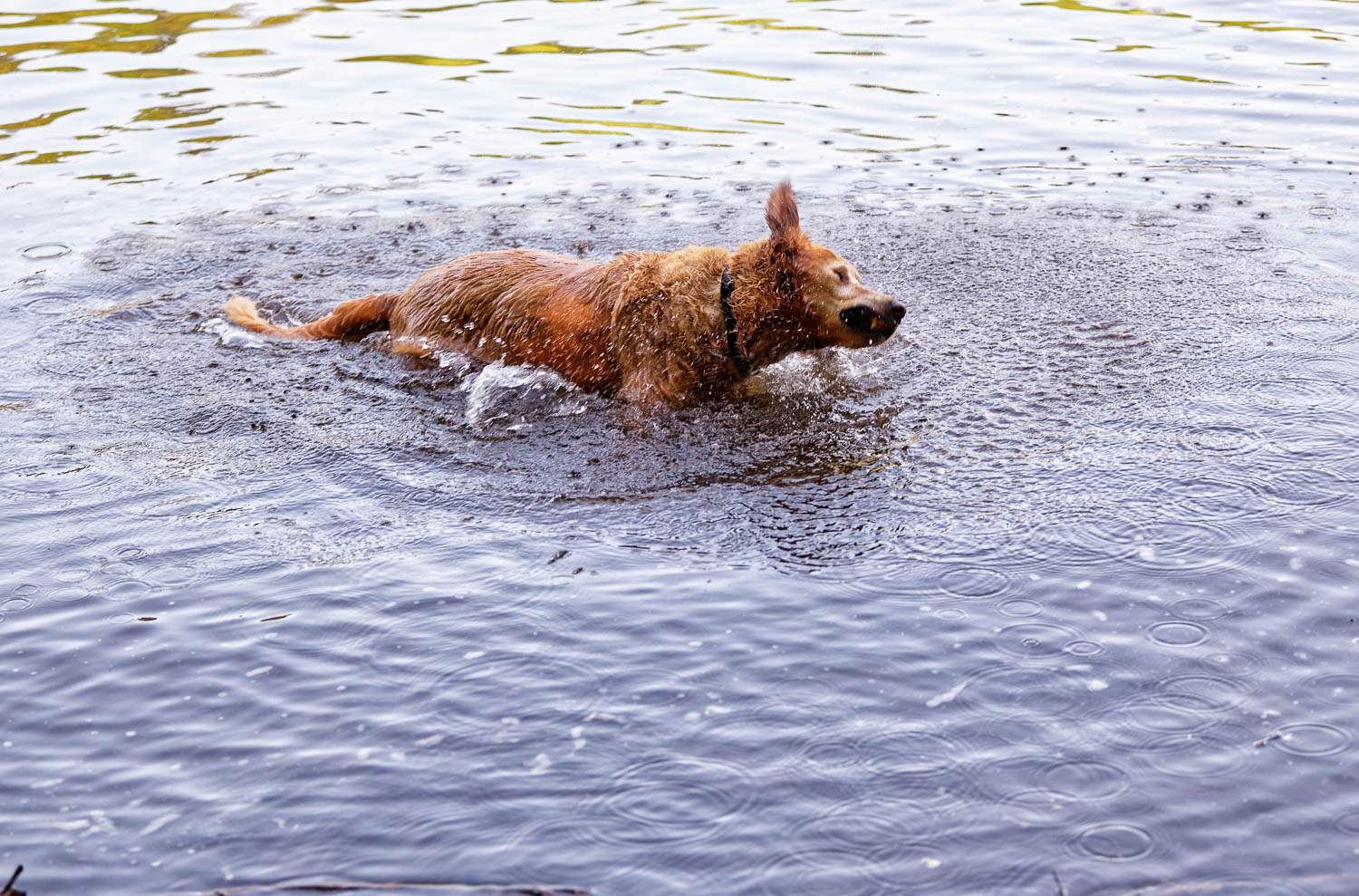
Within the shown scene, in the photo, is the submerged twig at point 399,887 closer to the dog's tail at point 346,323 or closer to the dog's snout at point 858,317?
the dog's snout at point 858,317

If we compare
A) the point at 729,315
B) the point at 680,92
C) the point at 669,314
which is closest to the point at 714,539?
the point at 729,315

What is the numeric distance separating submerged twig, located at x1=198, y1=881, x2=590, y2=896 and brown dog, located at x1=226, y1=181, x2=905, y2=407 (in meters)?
4.25

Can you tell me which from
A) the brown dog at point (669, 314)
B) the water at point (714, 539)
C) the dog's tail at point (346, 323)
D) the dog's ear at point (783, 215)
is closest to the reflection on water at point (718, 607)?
the water at point (714, 539)

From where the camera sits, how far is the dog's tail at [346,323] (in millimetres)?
9477

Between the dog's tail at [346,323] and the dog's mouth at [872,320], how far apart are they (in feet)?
10.2

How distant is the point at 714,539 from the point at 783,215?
2353 mm

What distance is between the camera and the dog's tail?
373 inches

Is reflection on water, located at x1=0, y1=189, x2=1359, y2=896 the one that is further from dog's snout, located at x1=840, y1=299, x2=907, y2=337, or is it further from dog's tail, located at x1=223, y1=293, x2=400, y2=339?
dog's snout, located at x1=840, y1=299, x2=907, y2=337

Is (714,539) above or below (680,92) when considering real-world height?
Result: below

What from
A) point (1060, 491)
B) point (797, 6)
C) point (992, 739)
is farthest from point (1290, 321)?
point (797, 6)

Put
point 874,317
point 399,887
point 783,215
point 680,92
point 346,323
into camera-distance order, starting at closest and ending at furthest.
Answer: point 399,887
point 874,317
point 783,215
point 346,323
point 680,92

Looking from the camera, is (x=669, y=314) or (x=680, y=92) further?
(x=680, y=92)

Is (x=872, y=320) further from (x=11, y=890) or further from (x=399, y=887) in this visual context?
(x=11, y=890)

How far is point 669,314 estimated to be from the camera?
850 cm
